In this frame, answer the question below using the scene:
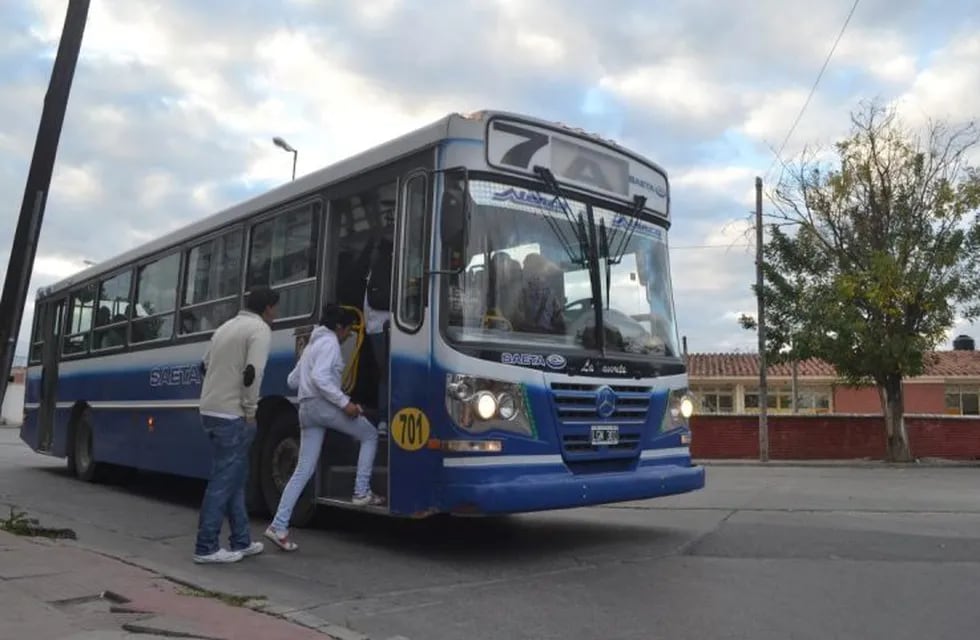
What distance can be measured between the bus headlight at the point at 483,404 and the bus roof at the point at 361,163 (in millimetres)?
1802

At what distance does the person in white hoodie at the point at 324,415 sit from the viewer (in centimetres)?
663

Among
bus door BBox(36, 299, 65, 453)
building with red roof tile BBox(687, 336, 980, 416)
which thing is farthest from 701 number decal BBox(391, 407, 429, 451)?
building with red roof tile BBox(687, 336, 980, 416)

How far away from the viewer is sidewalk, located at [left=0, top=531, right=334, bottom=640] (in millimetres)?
4617

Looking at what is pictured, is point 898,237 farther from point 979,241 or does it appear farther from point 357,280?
point 357,280

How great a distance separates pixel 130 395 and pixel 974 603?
29.5ft

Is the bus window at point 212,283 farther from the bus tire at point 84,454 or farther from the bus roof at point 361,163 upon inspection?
the bus tire at point 84,454

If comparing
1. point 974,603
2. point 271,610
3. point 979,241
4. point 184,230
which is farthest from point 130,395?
point 979,241

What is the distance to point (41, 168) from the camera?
8.44 meters

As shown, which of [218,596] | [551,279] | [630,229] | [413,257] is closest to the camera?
[218,596]

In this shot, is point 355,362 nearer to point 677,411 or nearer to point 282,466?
point 282,466

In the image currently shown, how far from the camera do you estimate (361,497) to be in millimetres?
6641

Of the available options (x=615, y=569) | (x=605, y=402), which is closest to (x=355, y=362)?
(x=605, y=402)

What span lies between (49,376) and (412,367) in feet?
31.5

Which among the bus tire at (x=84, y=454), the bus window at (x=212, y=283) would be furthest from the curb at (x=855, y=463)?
the bus window at (x=212, y=283)
